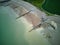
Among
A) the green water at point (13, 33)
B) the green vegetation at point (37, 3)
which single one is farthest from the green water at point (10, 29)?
the green vegetation at point (37, 3)

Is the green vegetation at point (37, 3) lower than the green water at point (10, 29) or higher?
higher

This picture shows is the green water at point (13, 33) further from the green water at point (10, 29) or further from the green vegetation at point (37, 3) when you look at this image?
the green vegetation at point (37, 3)

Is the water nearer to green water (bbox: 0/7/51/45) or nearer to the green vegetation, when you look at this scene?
green water (bbox: 0/7/51/45)

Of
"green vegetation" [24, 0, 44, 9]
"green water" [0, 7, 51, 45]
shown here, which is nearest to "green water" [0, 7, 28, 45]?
"green water" [0, 7, 51, 45]

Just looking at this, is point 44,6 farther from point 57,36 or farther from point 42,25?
point 57,36

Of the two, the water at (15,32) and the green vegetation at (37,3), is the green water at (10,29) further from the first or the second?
the green vegetation at (37,3)

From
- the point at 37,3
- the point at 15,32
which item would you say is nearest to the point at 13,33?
the point at 15,32

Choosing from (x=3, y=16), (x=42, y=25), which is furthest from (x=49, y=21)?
(x=3, y=16)

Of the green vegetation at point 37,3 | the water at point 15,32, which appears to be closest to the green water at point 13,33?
the water at point 15,32

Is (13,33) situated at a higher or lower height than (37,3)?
lower

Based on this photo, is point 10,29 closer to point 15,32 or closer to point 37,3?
point 15,32

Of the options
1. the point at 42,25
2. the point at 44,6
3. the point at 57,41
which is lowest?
the point at 57,41
